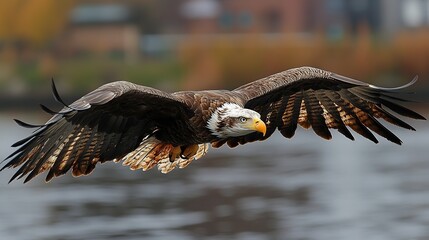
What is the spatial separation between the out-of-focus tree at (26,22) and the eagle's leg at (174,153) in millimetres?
45662

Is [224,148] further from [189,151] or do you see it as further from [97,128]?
[97,128]

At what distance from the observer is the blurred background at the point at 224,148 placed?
16.2m

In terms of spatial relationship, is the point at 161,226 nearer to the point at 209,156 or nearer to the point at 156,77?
the point at 209,156

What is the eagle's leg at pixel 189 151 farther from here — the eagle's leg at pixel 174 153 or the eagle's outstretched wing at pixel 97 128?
the eagle's outstretched wing at pixel 97 128

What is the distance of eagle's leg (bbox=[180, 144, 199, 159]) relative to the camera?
11003 millimetres

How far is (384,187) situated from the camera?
64.2 ft

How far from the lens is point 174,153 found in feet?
36.7

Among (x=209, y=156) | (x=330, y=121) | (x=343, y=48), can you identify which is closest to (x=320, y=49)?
(x=343, y=48)

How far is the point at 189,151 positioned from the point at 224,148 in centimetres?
1782

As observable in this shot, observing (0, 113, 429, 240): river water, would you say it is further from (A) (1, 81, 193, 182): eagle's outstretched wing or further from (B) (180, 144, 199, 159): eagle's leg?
(A) (1, 81, 193, 182): eagle's outstretched wing

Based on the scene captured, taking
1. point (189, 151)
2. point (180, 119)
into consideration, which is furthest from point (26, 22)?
point (180, 119)

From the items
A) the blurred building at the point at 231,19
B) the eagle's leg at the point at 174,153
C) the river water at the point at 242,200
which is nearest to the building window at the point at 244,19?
the blurred building at the point at 231,19

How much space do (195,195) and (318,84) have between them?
763cm

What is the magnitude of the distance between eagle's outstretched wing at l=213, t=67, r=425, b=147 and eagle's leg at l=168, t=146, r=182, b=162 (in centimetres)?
59
